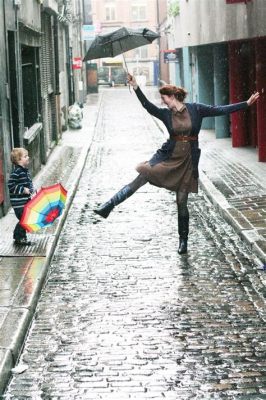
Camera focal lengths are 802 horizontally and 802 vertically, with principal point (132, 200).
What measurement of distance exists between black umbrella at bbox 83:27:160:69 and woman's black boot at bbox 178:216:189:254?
3.92m

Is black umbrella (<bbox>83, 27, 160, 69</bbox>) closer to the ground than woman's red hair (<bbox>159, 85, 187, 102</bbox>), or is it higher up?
higher up

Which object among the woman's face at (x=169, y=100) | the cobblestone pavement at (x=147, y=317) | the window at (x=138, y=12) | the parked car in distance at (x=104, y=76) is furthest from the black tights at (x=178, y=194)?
the window at (x=138, y=12)

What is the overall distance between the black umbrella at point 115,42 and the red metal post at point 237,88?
817 cm

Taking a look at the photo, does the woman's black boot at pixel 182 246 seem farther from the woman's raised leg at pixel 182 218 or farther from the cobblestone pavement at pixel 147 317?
the cobblestone pavement at pixel 147 317

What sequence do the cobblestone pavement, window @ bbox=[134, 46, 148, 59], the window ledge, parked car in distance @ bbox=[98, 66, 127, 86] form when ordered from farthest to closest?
window @ bbox=[134, 46, 148, 59] → parked car in distance @ bbox=[98, 66, 127, 86] → the window ledge → the cobblestone pavement

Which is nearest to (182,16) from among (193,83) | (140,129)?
(193,83)

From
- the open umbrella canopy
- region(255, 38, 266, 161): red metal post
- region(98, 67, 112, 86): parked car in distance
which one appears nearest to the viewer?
the open umbrella canopy

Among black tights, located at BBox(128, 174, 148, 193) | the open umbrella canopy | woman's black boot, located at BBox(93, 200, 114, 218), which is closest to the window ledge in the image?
the open umbrella canopy

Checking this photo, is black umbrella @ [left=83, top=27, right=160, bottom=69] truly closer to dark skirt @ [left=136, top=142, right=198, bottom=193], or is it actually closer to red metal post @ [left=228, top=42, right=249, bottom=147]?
dark skirt @ [left=136, top=142, right=198, bottom=193]

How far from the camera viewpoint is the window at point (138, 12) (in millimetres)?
93375

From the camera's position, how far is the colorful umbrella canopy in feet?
31.9

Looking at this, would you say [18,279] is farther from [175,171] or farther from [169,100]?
[169,100]

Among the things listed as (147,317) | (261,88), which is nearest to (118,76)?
(261,88)

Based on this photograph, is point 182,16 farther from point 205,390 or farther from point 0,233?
point 205,390
